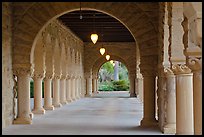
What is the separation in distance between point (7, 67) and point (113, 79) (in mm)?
49666

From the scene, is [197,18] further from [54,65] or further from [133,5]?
[54,65]

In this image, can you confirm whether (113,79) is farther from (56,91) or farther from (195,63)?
(195,63)

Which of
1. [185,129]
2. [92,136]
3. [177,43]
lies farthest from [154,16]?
[185,129]

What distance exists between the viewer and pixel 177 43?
9.84 meters

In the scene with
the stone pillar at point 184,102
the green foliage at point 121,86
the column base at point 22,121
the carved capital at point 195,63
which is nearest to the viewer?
the carved capital at point 195,63

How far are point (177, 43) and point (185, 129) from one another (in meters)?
2.05

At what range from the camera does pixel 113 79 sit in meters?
62.8

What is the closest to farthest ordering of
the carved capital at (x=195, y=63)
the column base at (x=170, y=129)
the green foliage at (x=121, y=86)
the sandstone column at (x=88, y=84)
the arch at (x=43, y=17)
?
1. the carved capital at (x=195, y=63)
2. the column base at (x=170, y=129)
3. the arch at (x=43, y=17)
4. the sandstone column at (x=88, y=84)
5. the green foliage at (x=121, y=86)

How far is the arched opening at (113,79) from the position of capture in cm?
5025

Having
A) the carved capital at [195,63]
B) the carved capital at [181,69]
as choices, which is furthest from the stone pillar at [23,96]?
the carved capital at [195,63]

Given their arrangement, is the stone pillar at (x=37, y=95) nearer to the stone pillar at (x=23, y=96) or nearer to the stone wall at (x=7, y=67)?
the stone pillar at (x=23, y=96)

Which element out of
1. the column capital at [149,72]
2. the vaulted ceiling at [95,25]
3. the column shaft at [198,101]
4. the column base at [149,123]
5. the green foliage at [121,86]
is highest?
the vaulted ceiling at [95,25]

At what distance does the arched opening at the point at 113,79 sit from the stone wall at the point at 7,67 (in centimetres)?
3502

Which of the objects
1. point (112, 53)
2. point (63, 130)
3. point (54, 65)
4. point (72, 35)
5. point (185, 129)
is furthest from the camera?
point (112, 53)
